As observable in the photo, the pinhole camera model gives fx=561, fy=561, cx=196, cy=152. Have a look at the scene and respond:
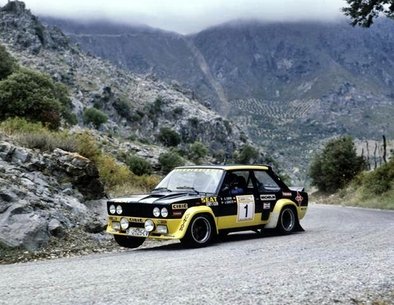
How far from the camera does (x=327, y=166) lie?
58.8 meters

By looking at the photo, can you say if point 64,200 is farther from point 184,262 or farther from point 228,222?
point 184,262

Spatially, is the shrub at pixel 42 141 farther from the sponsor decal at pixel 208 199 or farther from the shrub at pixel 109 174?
the sponsor decal at pixel 208 199

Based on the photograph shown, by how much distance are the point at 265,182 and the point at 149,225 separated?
12.6 ft

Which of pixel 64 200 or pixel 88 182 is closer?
pixel 64 200

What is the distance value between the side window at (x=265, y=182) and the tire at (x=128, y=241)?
3.27m

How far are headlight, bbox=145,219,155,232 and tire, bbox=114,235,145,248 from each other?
0.92 metres

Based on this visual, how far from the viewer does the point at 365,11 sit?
27.7 m

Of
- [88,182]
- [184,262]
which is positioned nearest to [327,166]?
[88,182]

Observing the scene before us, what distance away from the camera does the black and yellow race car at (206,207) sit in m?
11.5

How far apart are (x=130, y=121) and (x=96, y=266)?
289 feet

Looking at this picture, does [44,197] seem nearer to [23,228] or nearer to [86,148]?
[23,228]

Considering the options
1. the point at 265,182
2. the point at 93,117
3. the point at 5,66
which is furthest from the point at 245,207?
the point at 93,117

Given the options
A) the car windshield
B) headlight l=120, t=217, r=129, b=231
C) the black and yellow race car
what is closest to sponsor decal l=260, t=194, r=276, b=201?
the black and yellow race car

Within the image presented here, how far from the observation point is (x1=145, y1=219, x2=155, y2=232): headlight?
11477 millimetres
